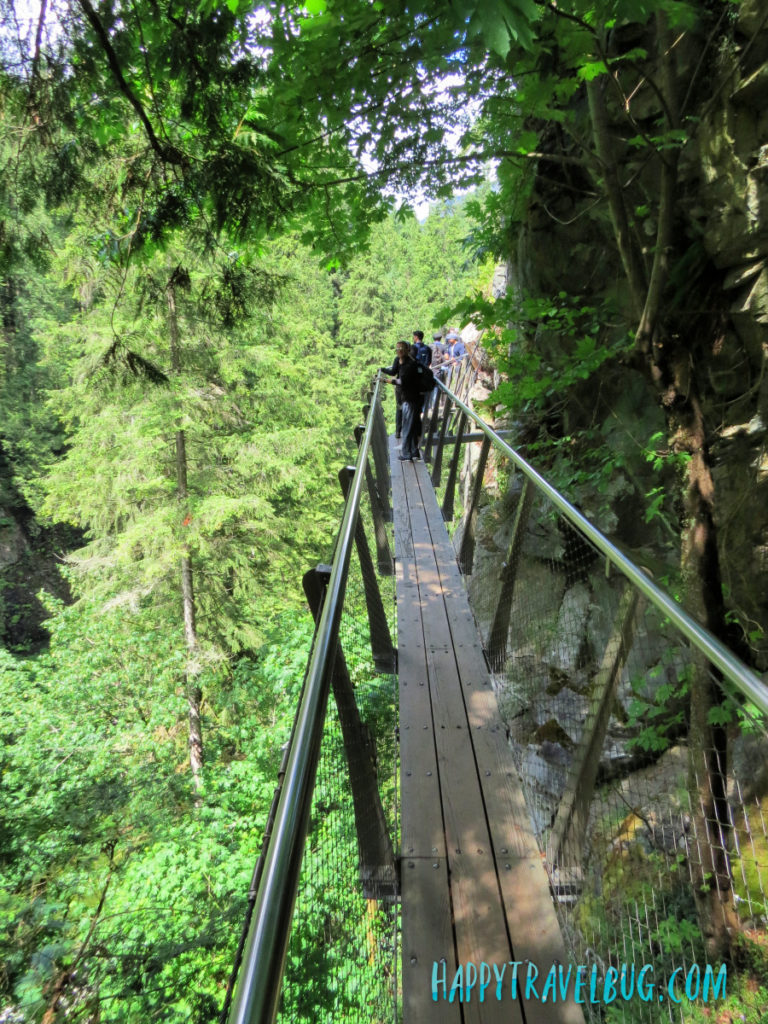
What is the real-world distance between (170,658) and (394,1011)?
972 centimetres

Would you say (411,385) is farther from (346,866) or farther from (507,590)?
(346,866)

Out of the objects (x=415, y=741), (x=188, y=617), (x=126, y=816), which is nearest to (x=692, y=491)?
(x=415, y=741)

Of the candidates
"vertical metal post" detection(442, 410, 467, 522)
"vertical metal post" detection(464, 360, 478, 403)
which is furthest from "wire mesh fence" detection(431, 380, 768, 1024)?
"vertical metal post" detection(464, 360, 478, 403)

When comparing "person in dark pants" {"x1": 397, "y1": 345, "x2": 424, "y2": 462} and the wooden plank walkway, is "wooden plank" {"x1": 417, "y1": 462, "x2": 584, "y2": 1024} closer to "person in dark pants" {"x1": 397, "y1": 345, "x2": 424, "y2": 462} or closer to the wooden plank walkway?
the wooden plank walkway

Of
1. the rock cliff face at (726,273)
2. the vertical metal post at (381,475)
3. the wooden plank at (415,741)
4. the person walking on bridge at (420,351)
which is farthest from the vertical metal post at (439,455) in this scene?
the wooden plank at (415,741)

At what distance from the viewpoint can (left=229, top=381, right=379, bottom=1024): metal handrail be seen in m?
0.59

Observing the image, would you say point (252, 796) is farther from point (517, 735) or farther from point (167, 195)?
point (167, 195)

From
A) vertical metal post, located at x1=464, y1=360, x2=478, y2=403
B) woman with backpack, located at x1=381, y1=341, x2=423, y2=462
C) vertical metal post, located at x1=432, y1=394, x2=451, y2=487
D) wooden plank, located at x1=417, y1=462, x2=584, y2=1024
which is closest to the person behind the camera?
wooden plank, located at x1=417, y1=462, x2=584, y2=1024

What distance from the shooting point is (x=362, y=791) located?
1702mm

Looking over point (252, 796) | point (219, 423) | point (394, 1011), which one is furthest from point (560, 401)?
point (219, 423)

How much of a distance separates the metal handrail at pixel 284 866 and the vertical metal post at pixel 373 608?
4.28ft

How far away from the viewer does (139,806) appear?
814 cm

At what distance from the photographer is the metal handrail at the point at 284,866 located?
1.94ft

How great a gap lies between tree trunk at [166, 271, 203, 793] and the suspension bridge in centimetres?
862
